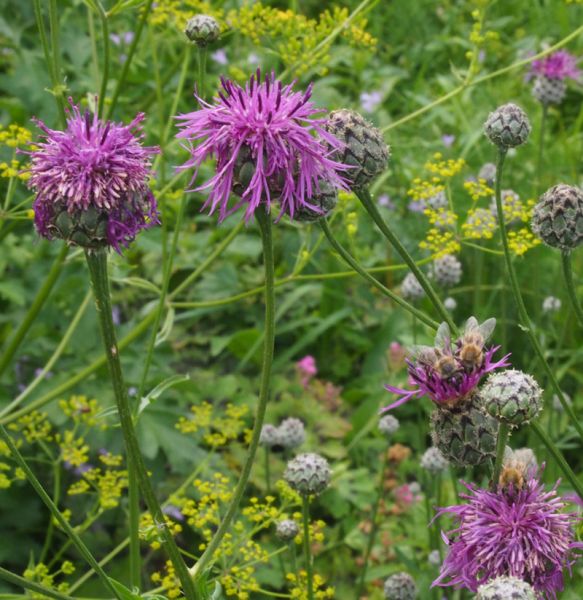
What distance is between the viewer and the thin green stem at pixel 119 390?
6.22 feet

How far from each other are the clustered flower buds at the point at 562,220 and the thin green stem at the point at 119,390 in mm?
1016

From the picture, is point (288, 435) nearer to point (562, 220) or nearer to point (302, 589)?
point (302, 589)

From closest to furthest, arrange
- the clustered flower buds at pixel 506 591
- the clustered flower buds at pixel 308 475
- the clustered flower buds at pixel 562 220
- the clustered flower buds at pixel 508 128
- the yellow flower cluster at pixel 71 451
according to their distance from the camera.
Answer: the clustered flower buds at pixel 506 591 → the clustered flower buds at pixel 562 220 → the clustered flower buds at pixel 508 128 → the clustered flower buds at pixel 308 475 → the yellow flower cluster at pixel 71 451

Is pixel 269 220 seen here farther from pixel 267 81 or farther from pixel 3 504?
pixel 3 504

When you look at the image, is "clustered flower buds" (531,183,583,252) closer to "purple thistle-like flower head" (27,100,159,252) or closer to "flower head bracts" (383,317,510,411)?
"flower head bracts" (383,317,510,411)

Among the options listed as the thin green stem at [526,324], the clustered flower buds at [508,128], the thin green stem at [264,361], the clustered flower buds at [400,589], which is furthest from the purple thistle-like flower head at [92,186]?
the clustered flower buds at [400,589]

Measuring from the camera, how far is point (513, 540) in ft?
5.94

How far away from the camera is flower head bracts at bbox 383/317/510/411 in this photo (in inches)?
74.2

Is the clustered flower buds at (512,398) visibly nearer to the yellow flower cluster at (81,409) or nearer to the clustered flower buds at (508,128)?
the clustered flower buds at (508,128)

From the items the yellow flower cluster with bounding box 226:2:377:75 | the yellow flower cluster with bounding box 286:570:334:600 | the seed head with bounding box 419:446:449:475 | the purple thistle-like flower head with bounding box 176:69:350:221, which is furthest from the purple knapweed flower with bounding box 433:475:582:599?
the yellow flower cluster with bounding box 226:2:377:75

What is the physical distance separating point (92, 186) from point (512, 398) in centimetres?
86

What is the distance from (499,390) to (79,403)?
6.15 ft

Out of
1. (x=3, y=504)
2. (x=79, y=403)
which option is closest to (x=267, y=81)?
(x=79, y=403)

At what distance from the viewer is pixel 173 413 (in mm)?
3600
